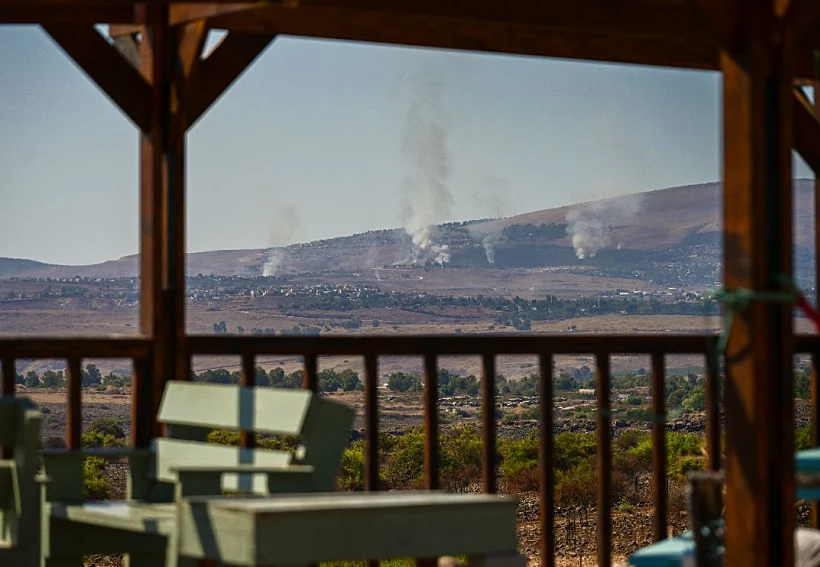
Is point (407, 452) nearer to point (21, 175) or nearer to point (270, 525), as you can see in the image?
point (270, 525)

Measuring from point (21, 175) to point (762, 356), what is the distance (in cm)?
4706

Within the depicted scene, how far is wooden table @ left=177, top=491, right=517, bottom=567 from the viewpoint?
9.98ft

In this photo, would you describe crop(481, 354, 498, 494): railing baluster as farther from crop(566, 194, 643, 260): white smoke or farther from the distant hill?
crop(566, 194, 643, 260): white smoke

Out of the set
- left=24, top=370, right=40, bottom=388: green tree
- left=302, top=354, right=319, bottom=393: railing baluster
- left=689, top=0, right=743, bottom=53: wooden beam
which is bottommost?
left=24, top=370, right=40, bottom=388: green tree

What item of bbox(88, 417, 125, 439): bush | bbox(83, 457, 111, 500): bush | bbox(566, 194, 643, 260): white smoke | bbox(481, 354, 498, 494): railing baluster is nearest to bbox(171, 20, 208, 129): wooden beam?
bbox(481, 354, 498, 494): railing baluster

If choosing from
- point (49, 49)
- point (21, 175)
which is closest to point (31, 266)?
point (21, 175)

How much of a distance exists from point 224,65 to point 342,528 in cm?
270

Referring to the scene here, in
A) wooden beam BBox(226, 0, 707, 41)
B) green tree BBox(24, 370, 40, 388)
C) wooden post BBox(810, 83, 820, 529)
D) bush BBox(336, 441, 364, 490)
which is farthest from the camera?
green tree BBox(24, 370, 40, 388)

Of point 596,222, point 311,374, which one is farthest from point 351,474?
point 596,222

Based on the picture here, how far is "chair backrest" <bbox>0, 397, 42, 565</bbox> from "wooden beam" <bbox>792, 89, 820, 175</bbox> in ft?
10.9

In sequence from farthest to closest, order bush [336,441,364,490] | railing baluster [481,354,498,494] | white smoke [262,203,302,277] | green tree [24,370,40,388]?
white smoke [262,203,302,277] → green tree [24,370,40,388] → bush [336,441,364,490] → railing baluster [481,354,498,494]

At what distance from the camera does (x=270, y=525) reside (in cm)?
303

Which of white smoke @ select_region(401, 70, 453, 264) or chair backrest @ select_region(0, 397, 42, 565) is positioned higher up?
white smoke @ select_region(401, 70, 453, 264)

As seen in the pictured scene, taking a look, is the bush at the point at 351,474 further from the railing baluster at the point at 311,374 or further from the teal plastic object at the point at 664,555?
the teal plastic object at the point at 664,555
